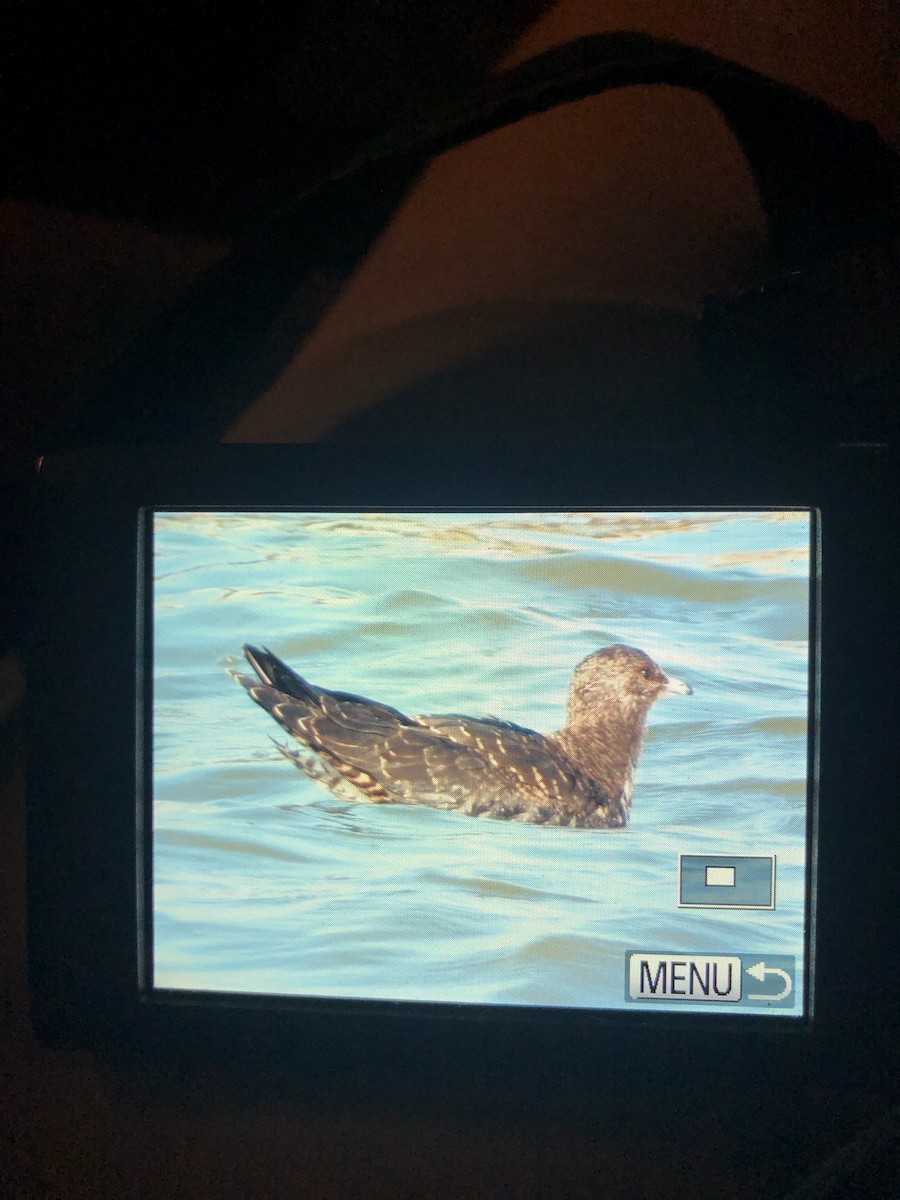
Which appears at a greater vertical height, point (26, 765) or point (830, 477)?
point (830, 477)

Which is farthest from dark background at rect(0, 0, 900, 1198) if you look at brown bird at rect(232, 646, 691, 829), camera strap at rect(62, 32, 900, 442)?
brown bird at rect(232, 646, 691, 829)

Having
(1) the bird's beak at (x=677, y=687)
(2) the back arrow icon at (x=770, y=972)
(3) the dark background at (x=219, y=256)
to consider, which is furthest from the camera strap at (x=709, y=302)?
(2) the back arrow icon at (x=770, y=972)

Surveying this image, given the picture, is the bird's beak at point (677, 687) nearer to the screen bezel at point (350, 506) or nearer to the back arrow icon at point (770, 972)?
the screen bezel at point (350, 506)

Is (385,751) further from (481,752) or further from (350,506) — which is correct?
(350,506)

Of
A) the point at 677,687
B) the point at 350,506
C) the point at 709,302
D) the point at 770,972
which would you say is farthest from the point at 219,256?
the point at 770,972

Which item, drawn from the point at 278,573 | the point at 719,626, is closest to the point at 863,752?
the point at 719,626

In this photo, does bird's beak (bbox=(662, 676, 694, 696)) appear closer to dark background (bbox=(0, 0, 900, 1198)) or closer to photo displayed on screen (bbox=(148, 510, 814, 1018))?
photo displayed on screen (bbox=(148, 510, 814, 1018))

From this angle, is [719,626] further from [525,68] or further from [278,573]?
[525,68]
